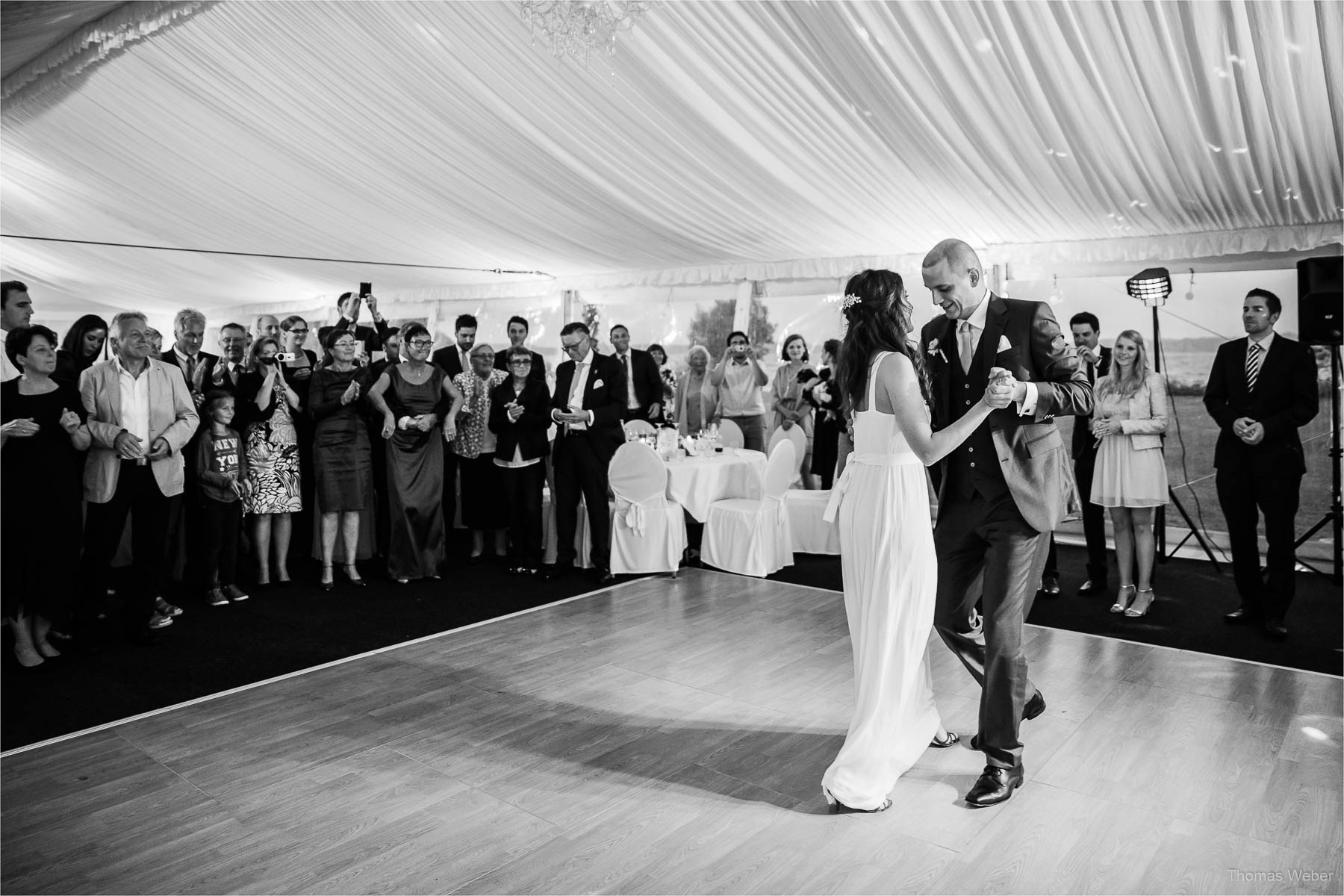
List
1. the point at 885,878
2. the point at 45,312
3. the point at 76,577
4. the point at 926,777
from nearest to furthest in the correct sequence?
the point at 885,878 → the point at 926,777 → the point at 76,577 → the point at 45,312

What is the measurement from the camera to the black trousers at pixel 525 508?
6.11 metres

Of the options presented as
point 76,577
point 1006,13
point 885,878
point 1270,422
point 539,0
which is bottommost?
point 885,878

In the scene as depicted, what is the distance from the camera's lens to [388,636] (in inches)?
182

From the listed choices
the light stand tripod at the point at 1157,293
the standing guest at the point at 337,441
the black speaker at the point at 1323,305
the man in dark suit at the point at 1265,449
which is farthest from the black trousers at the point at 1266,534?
the standing guest at the point at 337,441

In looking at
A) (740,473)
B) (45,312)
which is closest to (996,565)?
(740,473)

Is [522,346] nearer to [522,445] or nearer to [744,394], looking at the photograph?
[522,445]

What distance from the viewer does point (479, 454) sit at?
21.3 ft

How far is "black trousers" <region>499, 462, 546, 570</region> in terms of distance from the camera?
20.0 feet

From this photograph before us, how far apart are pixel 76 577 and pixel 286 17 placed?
380 cm

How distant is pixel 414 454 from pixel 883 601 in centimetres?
405

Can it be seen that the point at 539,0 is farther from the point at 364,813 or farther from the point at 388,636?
the point at 364,813

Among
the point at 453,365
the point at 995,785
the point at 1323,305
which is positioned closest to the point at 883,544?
the point at 995,785

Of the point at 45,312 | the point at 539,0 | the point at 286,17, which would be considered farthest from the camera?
the point at 45,312

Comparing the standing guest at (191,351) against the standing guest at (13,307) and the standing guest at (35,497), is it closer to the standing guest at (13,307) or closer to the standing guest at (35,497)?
→ the standing guest at (13,307)
